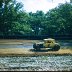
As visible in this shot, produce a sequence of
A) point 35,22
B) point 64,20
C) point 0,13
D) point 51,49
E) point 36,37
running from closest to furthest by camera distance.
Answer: point 51,49 < point 36,37 < point 0,13 < point 64,20 < point 35,22

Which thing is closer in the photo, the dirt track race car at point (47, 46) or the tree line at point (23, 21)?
the dirt track race car at point (47, 46)

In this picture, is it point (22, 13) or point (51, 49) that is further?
point (22, 13)

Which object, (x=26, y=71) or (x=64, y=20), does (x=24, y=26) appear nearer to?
(x=64, y=20)

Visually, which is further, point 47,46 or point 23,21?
point 23,21

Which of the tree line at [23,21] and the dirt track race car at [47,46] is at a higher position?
the tree line at [23,21]

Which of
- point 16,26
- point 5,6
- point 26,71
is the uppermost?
point 5,6

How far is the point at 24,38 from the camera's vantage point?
175 feet

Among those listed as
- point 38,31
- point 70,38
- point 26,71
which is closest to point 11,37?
point 70,38

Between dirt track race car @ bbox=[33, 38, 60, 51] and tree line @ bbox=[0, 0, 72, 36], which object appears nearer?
dirt track race car @ bbox=[33, 38, 60, 51]

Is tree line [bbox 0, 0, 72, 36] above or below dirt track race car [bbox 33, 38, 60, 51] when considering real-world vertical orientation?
above

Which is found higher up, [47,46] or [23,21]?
[23,21]

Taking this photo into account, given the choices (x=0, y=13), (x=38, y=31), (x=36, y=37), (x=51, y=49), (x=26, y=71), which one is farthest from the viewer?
(x=38, y=31)

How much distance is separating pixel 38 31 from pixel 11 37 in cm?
2710

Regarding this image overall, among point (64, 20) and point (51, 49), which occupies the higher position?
point (64, 20)
